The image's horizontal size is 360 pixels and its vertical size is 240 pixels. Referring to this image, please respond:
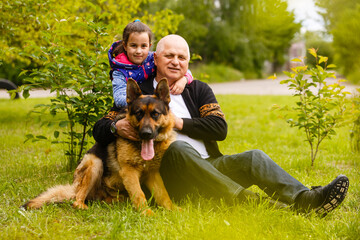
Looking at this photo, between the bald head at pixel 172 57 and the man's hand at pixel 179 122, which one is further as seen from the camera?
the bald head at pixel 172 57

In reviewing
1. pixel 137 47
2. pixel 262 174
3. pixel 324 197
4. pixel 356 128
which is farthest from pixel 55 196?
pixel 356 128

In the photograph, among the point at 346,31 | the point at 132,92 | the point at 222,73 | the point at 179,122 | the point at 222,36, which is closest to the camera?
the point at 346,31

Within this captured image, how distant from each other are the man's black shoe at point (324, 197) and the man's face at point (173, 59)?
5.21 ft

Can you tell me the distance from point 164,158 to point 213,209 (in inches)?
25.0

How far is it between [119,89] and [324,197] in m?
2.08

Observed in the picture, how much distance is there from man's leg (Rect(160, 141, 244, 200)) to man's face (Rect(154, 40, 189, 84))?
727 mm

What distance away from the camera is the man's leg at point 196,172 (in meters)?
2.81

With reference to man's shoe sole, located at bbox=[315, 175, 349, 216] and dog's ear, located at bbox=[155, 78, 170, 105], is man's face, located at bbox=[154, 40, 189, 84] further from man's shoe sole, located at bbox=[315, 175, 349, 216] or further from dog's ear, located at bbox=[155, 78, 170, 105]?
man's shoe sole, located at bbox=[315, 175, 349, 216]

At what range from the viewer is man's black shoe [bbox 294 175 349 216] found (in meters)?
2.65

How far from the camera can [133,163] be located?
2959 mm

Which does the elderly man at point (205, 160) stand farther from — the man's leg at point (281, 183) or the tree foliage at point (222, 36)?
the tree foliage at point (222, 36)

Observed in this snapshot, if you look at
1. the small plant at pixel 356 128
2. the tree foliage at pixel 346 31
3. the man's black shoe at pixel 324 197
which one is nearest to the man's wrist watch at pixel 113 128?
the man's black shoe at pixel 324 197

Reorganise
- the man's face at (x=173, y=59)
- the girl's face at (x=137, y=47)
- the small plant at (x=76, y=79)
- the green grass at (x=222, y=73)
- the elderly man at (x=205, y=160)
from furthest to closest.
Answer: the green grass at (x=222, y=73) < the small plant at (x=76, y=79) < the girl's face at (x=137, y=47) < the man's face at (x=173, y=59) < the elderly man at (x=205, y=160)

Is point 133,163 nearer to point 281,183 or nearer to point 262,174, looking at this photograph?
point 262,174
